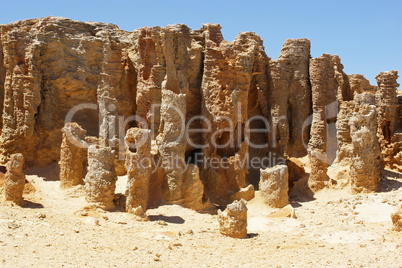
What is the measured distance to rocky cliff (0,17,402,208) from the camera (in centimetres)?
1426

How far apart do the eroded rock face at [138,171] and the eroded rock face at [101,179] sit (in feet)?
1.70

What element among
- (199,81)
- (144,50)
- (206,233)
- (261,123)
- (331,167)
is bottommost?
(206,233)

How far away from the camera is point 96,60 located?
15.8 metres

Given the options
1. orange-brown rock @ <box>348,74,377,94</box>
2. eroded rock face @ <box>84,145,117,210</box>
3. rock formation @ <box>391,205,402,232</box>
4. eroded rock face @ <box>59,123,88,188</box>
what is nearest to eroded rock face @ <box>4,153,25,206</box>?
eroded rock face @ <box>84,145,117,210</box>

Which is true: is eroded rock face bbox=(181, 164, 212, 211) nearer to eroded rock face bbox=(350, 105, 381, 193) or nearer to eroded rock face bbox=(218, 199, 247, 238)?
eroded rock face bbox=(218, 199, 247, 238)

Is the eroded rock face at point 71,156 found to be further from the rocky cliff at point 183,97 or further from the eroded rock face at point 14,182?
the eroded rock face at point 14,182

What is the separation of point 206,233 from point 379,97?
9180 mm

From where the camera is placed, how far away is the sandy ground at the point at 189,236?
7953mm

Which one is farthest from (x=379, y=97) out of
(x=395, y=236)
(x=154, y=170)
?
(x=154, y=170)

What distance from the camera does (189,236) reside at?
32.2 ft

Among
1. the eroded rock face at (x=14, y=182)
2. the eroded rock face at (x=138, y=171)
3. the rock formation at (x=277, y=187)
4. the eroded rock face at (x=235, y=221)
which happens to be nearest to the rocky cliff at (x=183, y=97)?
the rock formation at (x=277, y=187)

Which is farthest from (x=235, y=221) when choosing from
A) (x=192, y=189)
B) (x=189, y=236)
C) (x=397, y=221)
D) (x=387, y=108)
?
(x=387, y=108)

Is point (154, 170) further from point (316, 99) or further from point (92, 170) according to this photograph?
point (316, 99)

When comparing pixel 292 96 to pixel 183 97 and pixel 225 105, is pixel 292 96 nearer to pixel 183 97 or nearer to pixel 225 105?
pixel 225 105
